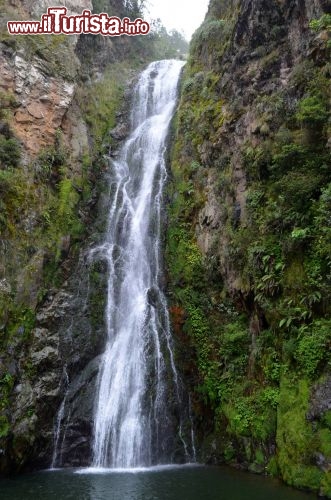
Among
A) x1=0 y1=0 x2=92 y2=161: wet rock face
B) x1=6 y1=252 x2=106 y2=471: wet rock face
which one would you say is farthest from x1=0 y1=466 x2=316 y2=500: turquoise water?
x1=0 y1=0 x2=92 y2=161: wet rock face

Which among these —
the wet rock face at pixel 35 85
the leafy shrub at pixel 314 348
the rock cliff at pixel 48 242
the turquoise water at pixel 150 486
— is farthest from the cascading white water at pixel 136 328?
the leafy shrub at pixel 314 348

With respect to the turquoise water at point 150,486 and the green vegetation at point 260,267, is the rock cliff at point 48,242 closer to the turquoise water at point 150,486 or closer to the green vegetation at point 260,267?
the turquoise water at point 150,486

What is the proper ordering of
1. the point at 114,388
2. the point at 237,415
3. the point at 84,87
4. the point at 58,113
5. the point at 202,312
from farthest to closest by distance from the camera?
1. the point at 84,87
2. the point at 58,113
3. the point at 202,312
4. the point at 114,388
5. the point at 237,415

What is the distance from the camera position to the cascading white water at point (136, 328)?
1359 cm

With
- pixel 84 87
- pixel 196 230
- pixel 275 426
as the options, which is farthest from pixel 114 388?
pixel 84 87

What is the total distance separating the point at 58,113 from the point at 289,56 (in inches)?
452

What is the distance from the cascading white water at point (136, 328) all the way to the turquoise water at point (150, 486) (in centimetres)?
109

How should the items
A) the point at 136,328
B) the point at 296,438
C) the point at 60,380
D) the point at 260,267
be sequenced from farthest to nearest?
the point at 136,328, the point at 60,380, the point at 260,267, the point at 296,438

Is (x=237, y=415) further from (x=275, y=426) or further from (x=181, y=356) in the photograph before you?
(x=181, y=356)

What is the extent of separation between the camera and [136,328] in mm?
16297

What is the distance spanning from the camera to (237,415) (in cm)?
1258

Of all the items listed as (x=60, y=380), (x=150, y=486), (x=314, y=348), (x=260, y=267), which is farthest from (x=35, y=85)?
(x=150, y=486)

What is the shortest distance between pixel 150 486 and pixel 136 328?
6393mm

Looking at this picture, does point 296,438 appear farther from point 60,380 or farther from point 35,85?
point 35,85
